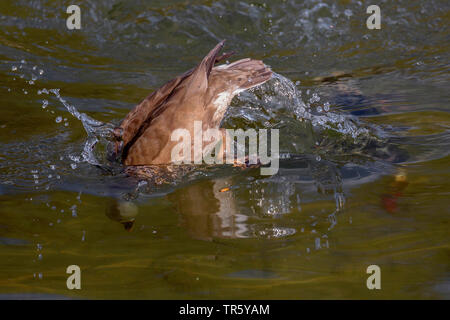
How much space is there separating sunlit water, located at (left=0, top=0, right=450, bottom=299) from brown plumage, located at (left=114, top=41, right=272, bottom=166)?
0.24m

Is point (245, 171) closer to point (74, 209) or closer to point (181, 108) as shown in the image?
point (181, 108)

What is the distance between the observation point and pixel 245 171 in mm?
4297

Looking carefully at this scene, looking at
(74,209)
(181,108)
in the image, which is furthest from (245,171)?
(74,209)

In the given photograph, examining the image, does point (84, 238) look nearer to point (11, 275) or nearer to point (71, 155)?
point (11, 275)

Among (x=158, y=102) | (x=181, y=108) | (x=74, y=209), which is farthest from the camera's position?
(x=158, y=102)

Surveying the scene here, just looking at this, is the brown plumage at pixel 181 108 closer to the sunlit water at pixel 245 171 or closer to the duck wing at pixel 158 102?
the duck wing at pixel 158 102

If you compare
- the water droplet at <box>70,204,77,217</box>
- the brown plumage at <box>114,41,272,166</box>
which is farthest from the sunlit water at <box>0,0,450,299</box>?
the brown plumage at <box>114,41,272,166</box>

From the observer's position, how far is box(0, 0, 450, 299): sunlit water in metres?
3.11

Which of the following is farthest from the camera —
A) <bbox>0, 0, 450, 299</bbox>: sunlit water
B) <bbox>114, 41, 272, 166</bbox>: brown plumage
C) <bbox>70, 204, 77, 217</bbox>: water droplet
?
<bbox>114, 41, 272, 166</bbox>: brown plumage

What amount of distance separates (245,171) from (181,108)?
629 mm

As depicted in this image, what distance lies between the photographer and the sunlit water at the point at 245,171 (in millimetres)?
3113

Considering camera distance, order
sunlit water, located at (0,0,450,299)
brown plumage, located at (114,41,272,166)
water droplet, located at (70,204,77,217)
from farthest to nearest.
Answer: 1. brown plumage, located at (114,41,272,166)
2. water droplet, located at (70,204,77,217)
3. sunlit water, located at (0,0,450,299)

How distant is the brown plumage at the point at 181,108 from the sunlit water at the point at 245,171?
241 mm

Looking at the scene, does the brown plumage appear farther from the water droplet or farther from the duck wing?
the water droplet
